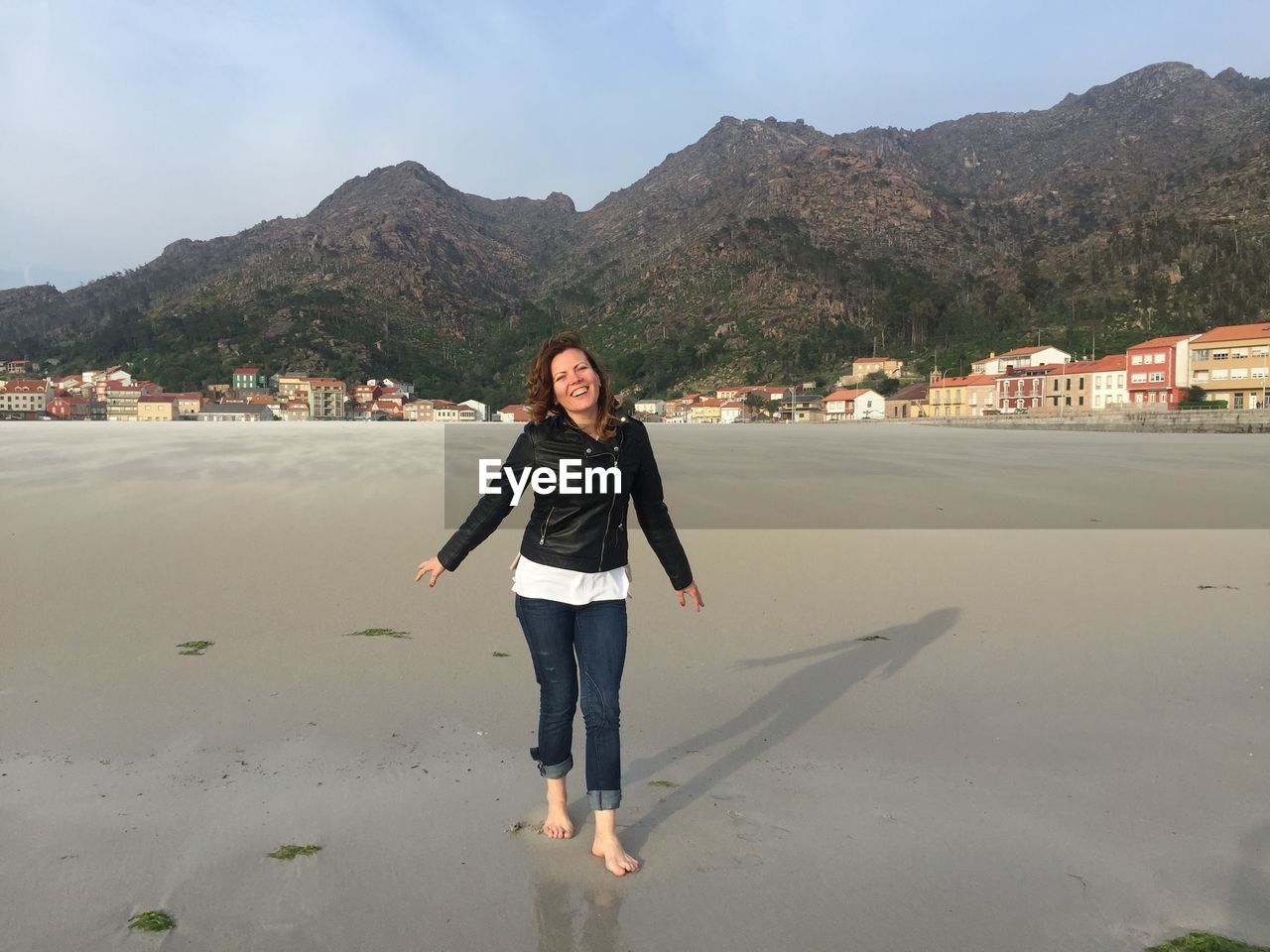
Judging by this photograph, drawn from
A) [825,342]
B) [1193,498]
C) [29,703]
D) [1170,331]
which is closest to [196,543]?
[29,703]

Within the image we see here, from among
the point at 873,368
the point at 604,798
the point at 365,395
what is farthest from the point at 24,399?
the point at 604,798

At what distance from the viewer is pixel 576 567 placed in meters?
2.60

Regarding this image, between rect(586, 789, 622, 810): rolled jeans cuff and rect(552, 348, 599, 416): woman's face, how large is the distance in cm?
130

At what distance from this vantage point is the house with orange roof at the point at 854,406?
3743 inches

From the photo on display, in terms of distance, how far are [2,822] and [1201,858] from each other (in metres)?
3.94

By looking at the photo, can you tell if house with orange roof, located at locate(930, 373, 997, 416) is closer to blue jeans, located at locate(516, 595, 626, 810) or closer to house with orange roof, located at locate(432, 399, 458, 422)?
house with orange roof, located at locate(432, 399, 458, 422)

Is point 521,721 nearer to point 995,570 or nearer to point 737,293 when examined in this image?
point 995,570

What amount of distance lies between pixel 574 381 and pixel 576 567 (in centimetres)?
64

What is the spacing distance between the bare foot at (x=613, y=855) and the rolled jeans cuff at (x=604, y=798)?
0.29ft

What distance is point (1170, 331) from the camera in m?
99.8

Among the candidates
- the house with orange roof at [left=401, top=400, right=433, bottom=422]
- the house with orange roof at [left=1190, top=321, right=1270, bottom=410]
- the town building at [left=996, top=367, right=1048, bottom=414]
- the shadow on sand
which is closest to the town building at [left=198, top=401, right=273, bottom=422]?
the house with orange roof at [left=401, top=400, right=433, bottom=422]

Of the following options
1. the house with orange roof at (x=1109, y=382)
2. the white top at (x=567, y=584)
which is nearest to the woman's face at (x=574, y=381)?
the white top at (x=567, y=584)

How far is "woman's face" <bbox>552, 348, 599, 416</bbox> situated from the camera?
8.68 ft

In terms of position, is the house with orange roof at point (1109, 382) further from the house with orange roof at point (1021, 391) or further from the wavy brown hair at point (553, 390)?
the wavy brown hair at point (553, 390)
